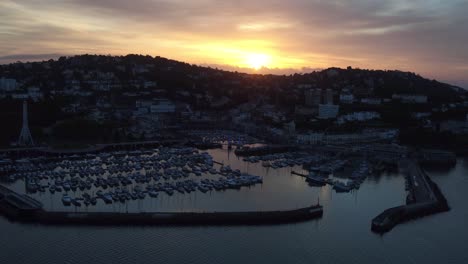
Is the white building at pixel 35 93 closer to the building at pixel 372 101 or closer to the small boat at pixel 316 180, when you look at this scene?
the small boat at pixel 316 180

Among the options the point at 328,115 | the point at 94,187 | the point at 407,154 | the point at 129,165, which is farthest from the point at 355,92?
the point at 94,187

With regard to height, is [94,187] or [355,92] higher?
→ [355,92]

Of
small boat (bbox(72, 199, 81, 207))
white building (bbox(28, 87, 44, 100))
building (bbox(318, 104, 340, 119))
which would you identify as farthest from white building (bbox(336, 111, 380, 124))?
small boat (bbox(72, 199, 81, 207))

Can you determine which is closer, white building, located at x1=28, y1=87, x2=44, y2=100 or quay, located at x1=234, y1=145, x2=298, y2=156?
quay, located at x1=234, y1=145, x2=298, y2=156

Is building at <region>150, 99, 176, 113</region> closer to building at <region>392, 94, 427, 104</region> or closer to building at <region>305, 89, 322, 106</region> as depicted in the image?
building at <region>305, 89, 322, 106</region>

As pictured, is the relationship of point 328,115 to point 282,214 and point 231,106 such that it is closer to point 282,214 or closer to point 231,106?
point 231,106

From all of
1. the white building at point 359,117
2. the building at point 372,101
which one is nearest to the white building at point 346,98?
the building at point 372,101

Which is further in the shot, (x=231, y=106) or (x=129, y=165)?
(x=231, y=106)
